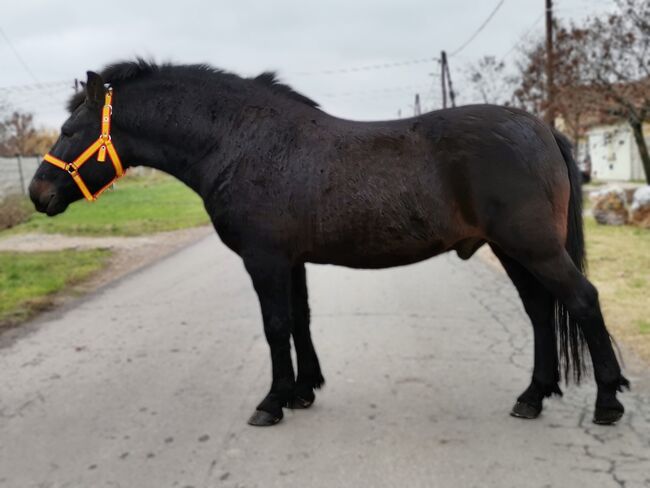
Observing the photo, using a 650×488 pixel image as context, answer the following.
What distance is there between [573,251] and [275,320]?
190 centimetres

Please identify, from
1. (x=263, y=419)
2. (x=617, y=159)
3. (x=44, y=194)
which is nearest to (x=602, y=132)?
(x=617, y=159)

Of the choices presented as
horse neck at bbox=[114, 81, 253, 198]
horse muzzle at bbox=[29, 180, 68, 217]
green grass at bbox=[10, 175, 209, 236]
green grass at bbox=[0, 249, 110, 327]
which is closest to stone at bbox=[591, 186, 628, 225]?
green grass at bbox=[0, 249, 110, 327]

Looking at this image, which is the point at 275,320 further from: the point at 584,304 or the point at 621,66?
the point at 621,66

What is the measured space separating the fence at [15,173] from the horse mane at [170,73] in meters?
18.0

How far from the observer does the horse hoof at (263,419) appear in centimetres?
409

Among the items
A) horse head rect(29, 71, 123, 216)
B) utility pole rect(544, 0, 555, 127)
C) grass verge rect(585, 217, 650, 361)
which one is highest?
utility pole rect(544, 0, 555, 127)

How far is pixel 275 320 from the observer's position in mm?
4047

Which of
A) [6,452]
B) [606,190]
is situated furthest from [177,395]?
[606,190]

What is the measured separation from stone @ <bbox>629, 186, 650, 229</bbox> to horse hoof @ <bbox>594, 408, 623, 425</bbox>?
11.6m

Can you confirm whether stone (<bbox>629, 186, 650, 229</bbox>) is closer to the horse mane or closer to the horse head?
the horse mane

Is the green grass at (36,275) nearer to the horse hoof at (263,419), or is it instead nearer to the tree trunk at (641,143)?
the horse hoof at (263,419)

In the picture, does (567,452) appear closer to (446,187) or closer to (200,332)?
(446,187)

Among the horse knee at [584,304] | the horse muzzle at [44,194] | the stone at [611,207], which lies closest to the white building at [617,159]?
the stone at [611,207]

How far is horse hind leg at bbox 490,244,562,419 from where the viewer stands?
4.10 m
